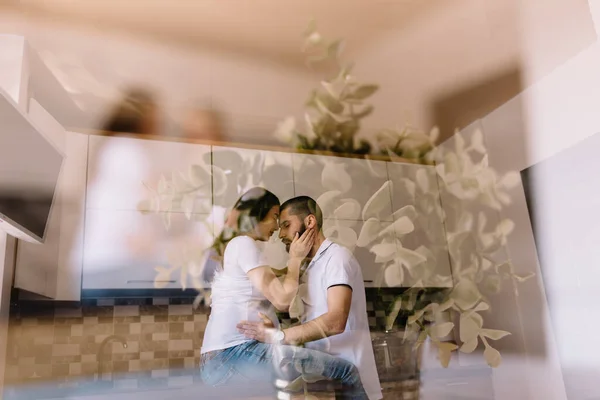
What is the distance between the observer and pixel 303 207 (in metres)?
0.71

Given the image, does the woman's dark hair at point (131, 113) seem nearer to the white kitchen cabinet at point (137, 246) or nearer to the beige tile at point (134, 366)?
the white kitchen cabinet at point (137, 246)

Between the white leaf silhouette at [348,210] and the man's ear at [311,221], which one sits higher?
the white leaf silhouette at [348,210]

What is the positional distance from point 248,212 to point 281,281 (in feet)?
0.33

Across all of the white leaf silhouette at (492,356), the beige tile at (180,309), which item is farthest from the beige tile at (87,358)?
the white leaf silhouette at (492,356)

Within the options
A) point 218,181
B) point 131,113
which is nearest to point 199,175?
point 218,181

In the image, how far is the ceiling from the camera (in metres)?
0.75

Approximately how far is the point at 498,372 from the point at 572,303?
17 cm

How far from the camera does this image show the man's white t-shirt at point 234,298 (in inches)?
25.3

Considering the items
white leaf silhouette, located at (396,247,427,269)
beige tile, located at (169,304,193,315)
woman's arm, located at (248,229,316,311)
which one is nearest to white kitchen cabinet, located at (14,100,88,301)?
beige tile, located at (169,304,193,315)

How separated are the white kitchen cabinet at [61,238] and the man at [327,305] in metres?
0.23

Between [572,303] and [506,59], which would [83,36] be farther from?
[572,303]

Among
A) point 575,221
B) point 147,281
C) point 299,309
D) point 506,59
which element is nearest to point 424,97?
point 506,59

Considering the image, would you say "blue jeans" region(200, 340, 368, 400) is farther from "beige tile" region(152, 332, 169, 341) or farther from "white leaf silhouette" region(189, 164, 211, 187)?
"white leaf silhouette" region(189, 164, 211, 187)

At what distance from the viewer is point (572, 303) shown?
790 millimetres
